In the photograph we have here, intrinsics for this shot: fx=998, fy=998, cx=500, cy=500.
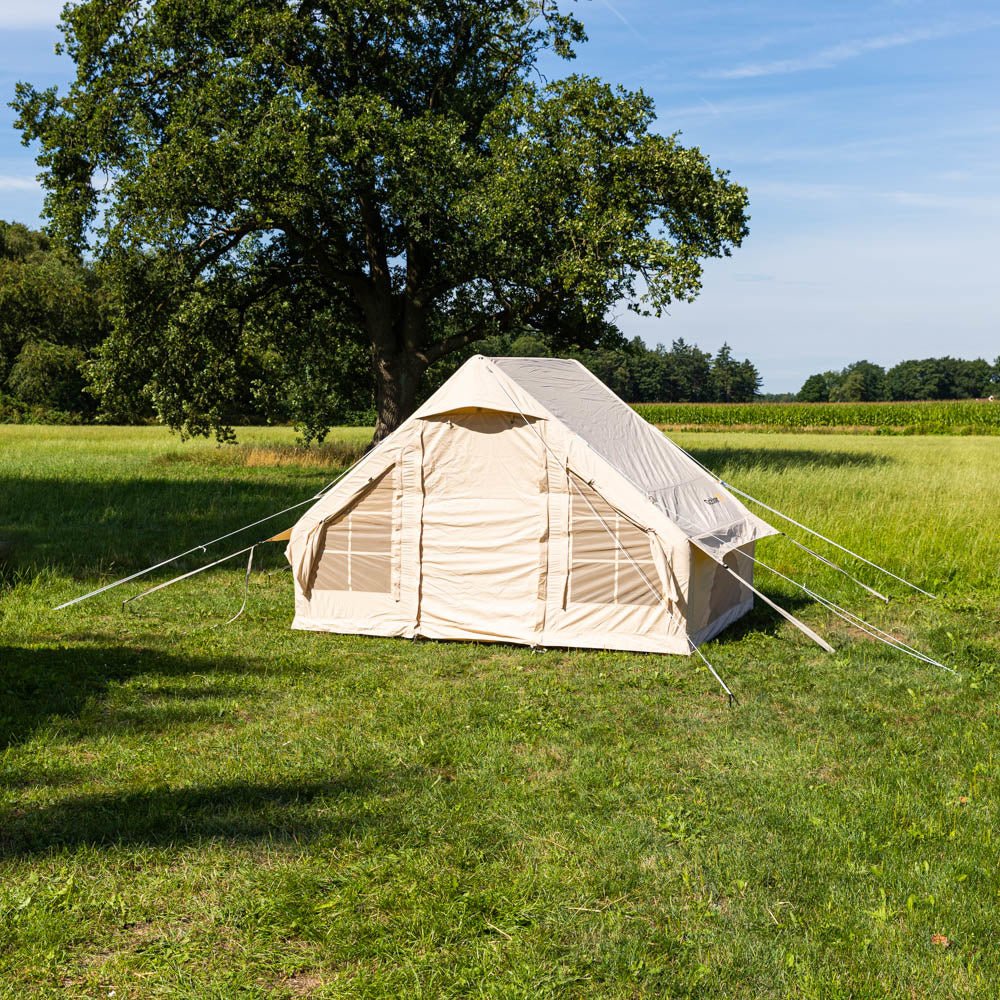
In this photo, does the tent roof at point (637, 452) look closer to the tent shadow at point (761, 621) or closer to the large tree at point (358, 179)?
the tent shadow at point (761, 621)

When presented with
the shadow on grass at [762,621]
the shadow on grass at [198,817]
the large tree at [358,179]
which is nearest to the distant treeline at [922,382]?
the large tree at [358,179]

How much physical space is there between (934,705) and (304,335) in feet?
64.9

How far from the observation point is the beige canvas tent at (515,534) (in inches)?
308

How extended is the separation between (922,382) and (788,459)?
10684 cm

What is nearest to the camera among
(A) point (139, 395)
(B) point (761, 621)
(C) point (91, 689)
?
(C) point (91, 689)

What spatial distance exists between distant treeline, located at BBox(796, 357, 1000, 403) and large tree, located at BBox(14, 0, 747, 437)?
106 metres

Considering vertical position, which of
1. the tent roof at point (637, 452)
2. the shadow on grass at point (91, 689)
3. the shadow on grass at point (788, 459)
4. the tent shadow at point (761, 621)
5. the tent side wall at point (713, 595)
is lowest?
the shadow on grass at point (91, 689)

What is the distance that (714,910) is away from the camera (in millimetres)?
3924

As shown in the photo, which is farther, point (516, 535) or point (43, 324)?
point (43, 324)

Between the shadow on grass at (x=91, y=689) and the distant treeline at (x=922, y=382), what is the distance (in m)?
119

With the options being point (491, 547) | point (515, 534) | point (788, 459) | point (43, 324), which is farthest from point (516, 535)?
point (43, 324)

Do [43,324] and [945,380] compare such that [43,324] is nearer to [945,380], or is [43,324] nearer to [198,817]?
[198,817]

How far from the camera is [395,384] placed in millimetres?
21250

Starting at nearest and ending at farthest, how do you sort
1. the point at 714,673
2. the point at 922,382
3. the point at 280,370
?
the point at 714,673 < the point at 280,370 < the point at 922,382
